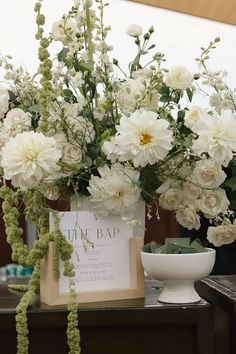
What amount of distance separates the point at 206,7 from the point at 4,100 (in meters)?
3.61

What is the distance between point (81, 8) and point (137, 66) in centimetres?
19

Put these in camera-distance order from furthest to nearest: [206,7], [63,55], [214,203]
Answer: [206,7] → [63,55] → [214,203]

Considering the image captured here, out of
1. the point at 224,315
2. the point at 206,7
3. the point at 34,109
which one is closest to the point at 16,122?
the point at 34,109

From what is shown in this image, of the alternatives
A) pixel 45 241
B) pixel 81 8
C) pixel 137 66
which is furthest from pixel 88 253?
pixel 81 8

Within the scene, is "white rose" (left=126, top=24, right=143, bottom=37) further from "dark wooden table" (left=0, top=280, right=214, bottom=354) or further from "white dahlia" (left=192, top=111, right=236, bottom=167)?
"dark wooden table" (left=0, top=280, right=214, bottom=354)

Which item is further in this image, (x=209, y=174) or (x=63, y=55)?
(x=63, y=55)

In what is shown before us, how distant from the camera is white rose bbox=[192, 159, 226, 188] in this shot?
3.68 ft

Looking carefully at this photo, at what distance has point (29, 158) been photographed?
1.03 metres

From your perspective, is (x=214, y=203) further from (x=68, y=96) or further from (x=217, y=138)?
(x=68, y=96)

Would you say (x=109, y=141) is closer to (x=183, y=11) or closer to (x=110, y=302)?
(x=110, y=302)

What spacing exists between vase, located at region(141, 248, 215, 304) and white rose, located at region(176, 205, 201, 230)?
0.08m

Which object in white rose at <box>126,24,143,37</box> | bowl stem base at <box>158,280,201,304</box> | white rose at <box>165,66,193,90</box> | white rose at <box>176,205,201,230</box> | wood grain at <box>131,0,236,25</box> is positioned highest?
wood grain at <box>131,0,236,25</box>

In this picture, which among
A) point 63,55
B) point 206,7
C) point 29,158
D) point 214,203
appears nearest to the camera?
point 29,158

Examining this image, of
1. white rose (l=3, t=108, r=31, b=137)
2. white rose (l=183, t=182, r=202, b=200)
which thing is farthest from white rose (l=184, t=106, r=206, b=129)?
white rose (l=3, t=108, r=31, b=137)
